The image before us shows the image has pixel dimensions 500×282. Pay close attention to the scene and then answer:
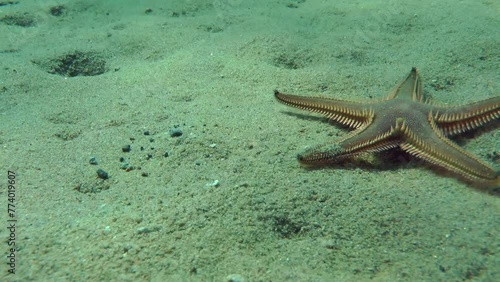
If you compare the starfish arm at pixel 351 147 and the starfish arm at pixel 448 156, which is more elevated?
the starfish arm at pixel 448 156

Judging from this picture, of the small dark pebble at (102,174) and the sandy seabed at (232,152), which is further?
the small dark pebble at (102,174)

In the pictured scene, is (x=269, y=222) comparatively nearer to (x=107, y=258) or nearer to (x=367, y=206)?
(x=367, y=206)

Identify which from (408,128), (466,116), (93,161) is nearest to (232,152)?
(93,161)

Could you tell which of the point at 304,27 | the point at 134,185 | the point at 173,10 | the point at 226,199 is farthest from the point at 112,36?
the point at 226,199

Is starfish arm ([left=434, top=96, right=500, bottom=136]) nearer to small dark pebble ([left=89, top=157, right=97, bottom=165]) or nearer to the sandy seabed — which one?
the sandy seabed

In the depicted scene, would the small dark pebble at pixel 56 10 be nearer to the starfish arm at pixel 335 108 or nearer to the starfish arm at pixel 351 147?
the starfish arm at pixel 335 108

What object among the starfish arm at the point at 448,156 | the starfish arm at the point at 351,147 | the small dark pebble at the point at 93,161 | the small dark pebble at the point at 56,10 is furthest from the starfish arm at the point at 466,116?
the small dark pebble at the point at 56,10

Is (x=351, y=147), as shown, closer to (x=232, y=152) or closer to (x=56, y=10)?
(x=232, y=152)
